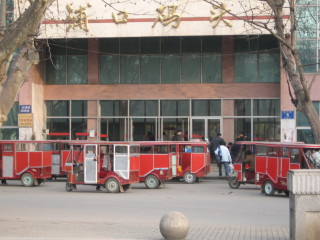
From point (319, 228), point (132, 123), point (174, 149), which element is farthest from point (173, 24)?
point (319, 228)

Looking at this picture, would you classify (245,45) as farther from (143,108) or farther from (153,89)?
(143,108)

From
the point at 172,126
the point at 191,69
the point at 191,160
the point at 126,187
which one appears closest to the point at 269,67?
the point at 191,69

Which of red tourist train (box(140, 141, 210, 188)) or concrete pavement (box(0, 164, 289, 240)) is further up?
red tourist train (box(140, 141, 210, 188))

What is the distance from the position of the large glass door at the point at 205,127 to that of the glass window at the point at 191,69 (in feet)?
7.74

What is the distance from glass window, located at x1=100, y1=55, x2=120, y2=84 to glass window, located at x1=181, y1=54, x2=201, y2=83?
3.92 meters

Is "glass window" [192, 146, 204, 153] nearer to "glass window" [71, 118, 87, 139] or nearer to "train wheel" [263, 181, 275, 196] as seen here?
"train wheel" [263, 181, 275, 196]

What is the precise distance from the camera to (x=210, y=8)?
107ft

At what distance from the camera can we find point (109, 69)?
1453 inches

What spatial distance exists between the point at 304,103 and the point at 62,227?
488 inches

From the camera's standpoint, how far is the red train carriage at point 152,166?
930 inches

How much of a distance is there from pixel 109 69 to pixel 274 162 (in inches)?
710

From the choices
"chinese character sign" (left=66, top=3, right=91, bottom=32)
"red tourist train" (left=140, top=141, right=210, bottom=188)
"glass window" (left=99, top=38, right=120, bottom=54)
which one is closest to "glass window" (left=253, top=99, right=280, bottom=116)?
"glass window" (left=99, top=38, right=120, bottom=54)

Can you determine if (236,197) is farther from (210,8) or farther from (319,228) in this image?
(210,8)

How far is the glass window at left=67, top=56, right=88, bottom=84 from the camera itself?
37.1 m
